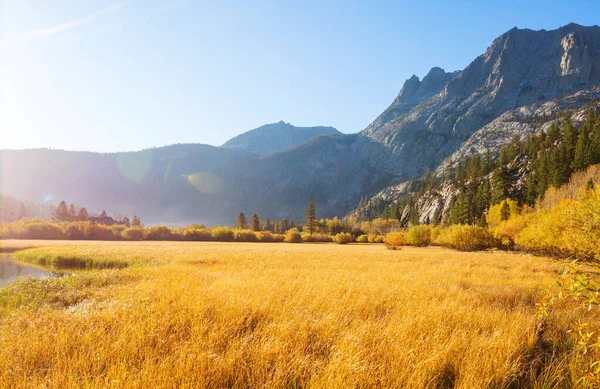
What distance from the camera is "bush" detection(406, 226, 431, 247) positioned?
7506 cm

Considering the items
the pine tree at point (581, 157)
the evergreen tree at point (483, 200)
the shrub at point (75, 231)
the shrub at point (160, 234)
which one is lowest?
the shrub at point (160, 234)

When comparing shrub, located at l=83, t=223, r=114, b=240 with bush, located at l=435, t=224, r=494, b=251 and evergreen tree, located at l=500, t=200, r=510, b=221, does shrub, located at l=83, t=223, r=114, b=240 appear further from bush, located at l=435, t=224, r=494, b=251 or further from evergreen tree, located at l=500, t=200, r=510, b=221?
evergreen tree, located at l=500, t=200, r=510, b=221

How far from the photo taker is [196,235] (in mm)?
84500

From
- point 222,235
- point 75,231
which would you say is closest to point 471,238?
point 222,235

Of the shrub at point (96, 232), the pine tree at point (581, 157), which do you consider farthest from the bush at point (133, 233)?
the pine tree at point (581, 157)

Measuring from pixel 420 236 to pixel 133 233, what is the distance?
80720 mm

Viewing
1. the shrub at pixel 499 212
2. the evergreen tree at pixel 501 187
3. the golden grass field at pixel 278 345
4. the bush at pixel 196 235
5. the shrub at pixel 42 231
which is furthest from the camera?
the evergreen tree at pixel 501 187

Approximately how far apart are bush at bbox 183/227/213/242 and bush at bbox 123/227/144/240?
11608 millimetres

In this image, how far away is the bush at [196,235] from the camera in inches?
3250

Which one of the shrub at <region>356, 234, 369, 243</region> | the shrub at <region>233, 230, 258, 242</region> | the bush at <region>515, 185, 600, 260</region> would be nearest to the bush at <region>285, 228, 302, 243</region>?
the shrub at <region>233, 230, 258, 242</region>

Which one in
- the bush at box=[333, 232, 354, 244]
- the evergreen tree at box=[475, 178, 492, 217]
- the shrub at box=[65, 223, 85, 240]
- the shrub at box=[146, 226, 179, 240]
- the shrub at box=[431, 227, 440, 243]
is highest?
the evergreen tree at box=[475, 178, 492, 217]

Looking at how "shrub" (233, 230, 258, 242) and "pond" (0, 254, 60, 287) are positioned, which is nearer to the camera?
"pond" (0, 254, 60, 287)

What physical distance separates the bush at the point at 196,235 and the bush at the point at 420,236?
6005 cm

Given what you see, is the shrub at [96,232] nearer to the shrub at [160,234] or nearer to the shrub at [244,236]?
the shrub at [160,234]
